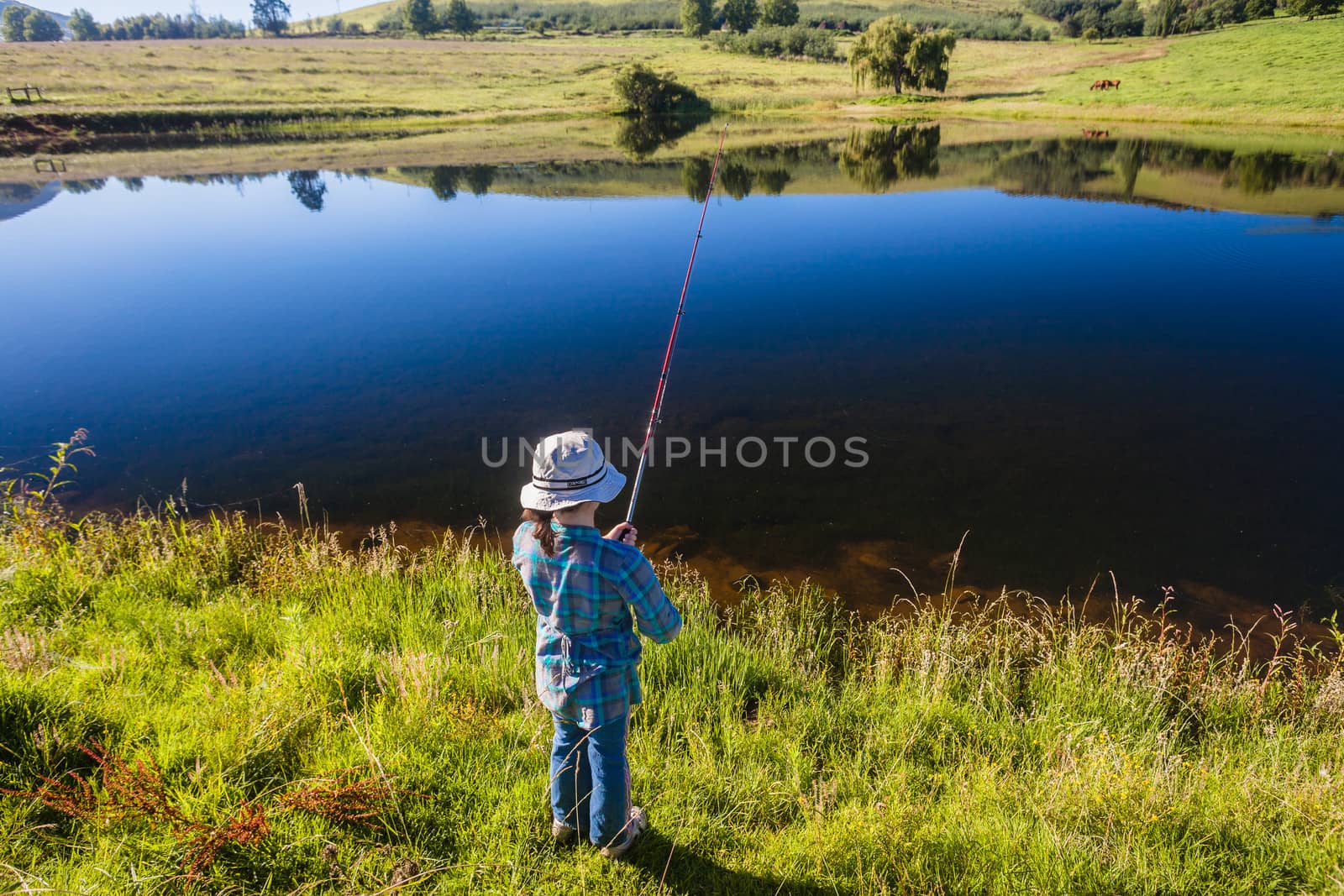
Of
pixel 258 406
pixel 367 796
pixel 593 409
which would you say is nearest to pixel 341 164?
pixel 258 406

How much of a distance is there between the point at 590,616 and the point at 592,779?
2.91 ft

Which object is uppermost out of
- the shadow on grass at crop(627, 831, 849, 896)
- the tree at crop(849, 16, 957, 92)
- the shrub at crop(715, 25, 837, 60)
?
the shrub at crop(715, 25, 837, 60)

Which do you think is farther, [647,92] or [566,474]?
[647,92]

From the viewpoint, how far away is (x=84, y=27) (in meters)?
146

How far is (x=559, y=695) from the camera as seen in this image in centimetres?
275

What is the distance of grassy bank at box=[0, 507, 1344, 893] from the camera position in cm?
275

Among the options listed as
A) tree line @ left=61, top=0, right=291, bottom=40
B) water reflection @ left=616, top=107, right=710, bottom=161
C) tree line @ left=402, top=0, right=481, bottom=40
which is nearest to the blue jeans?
water reflection @ left=616, top=107, right=710, bottom=161

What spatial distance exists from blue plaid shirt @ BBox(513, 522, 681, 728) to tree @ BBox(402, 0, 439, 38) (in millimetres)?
153266

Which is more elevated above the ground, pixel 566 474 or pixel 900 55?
pixel 900 55

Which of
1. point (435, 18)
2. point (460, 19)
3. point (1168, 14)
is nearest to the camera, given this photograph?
point (1168, 14)

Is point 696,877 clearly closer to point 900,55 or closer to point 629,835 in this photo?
point 629,835

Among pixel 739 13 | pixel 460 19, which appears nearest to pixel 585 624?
pixel 739 13

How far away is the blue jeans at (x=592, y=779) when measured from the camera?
283cm

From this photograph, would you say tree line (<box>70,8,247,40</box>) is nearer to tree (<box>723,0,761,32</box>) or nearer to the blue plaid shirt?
tree (<box>723,0,761,32</box>)
